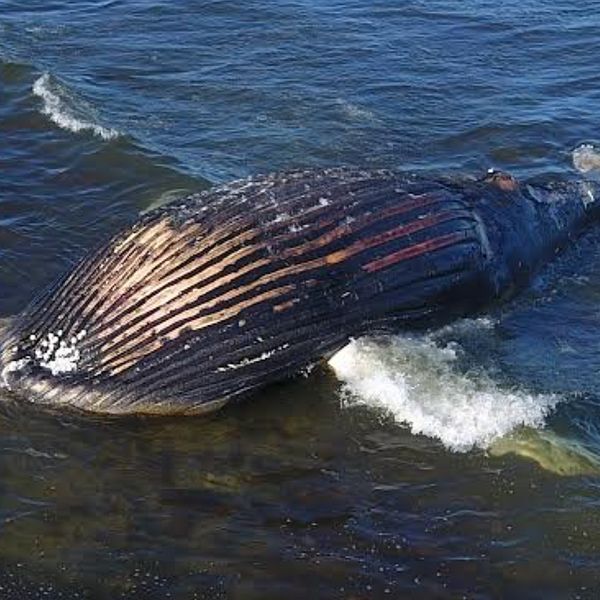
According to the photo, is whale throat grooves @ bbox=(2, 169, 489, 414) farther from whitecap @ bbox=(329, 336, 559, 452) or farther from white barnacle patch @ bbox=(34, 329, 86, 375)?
whitecap @ bbox=(329, 336, 559, 452)

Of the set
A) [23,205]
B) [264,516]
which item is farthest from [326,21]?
[264,516]

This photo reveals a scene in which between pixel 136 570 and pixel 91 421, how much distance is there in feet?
5.71

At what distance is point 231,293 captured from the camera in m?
8.84

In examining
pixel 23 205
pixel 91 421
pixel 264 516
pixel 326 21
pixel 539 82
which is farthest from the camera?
pixel 326 21

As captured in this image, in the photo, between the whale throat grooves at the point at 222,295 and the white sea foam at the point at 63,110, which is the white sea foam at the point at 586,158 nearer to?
the whale throat grooves at the point at 222,295

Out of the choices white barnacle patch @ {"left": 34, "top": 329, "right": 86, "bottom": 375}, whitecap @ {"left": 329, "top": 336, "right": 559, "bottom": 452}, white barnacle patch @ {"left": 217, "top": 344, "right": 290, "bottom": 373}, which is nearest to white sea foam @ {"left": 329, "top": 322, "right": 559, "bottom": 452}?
whitecap @ {"left": 329, "top": 336, "right": 559, "bottom": 452}

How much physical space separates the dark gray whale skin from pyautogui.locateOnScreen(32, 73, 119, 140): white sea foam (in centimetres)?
574

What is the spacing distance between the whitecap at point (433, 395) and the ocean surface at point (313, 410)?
0.02m

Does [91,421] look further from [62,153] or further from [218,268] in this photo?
[62,153]

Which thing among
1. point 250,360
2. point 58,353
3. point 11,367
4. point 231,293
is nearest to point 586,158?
point 250,360

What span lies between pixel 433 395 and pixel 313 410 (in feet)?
3.51

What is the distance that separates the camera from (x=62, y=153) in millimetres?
14188

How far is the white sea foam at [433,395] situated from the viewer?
369 inches

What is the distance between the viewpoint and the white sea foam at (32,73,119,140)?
14758 mm
